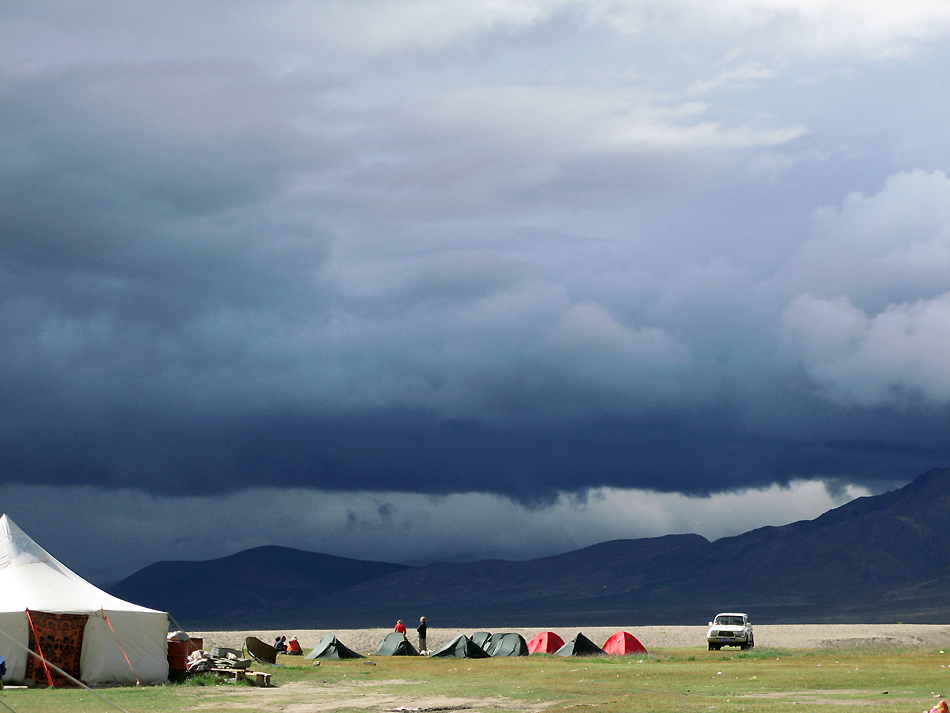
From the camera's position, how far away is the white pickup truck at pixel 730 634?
188 ft

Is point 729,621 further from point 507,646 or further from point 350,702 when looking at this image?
point 350,702

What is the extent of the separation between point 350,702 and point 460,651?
73.8 feet

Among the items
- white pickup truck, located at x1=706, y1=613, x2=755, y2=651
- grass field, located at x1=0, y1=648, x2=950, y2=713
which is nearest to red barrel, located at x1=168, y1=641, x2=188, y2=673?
grass field, located at x1=0, y1=648, x2=950, y2=713

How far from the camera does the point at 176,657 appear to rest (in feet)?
120

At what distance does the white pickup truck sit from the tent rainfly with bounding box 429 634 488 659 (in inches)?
507

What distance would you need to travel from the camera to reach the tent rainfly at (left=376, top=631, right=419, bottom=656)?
5478 centimetres

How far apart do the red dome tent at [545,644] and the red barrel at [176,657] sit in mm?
22053

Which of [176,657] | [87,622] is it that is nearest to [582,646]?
[176,657]

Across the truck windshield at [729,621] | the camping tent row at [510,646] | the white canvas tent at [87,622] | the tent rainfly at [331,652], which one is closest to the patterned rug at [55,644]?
the white canvas tent at [87,622]

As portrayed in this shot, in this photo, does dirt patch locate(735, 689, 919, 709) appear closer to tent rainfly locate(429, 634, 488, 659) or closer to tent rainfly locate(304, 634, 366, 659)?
tent rainfly locate(429, 634, 488, 659)

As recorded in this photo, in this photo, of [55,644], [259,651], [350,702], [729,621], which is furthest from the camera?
[729,621]

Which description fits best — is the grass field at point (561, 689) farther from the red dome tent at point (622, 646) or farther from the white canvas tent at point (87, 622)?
the red dome tent at point (622, 646)

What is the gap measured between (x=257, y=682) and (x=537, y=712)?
11867 mm

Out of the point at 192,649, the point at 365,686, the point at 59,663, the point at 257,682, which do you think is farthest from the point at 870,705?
the point at 192,649
